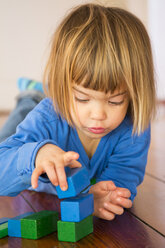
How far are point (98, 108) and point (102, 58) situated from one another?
0.12 metres

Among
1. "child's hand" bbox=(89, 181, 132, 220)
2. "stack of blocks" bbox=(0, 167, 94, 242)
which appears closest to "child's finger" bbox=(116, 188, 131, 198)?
"child's hand" bbox=(89, 181, 132, 220)

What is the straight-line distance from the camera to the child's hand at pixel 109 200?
76 cm

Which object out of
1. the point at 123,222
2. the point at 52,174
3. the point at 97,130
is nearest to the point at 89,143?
the point at 97,130

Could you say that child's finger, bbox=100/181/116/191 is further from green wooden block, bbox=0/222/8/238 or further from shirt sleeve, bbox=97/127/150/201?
green wooden block, bbox=0/222/8/238

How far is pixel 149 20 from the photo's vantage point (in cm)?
418

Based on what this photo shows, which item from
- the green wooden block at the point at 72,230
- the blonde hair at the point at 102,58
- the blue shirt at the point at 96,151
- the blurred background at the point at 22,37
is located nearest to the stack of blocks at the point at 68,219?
the green wooden block at the point at 72,230

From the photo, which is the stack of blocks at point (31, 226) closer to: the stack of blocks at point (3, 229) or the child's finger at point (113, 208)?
the stack of blocks at point (3, 229)

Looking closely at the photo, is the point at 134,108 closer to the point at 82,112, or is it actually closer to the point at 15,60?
the point at 82,112

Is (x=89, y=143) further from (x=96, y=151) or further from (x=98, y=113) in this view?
(x=98, y=113)

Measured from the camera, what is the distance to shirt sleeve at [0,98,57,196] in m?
0.69

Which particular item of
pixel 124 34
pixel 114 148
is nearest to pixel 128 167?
pixel 114 148

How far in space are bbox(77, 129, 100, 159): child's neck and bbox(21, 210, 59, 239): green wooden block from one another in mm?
325

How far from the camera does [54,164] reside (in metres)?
0.61

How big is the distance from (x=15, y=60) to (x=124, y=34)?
3103mm
